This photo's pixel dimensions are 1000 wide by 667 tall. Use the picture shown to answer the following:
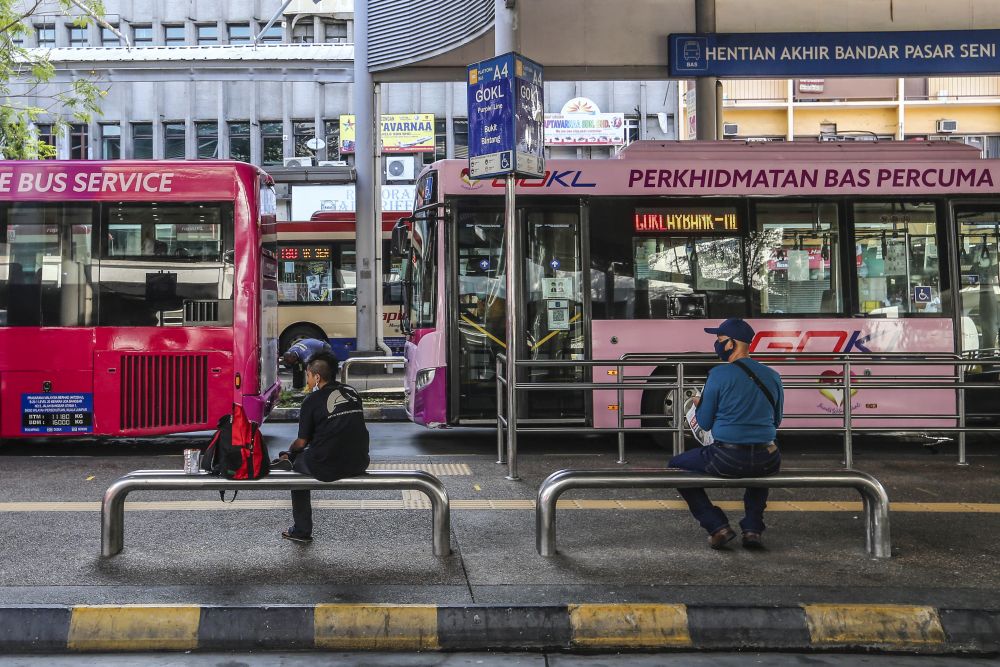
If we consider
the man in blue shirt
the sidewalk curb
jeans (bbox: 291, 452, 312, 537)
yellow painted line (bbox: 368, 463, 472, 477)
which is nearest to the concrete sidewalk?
jeans (bbox: 291, 452, 312, 537)

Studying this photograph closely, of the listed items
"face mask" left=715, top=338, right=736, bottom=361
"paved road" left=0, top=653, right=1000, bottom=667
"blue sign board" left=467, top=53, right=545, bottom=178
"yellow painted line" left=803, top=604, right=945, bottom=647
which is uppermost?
"blue sign board" left=467, top=53, right=545, bottom=178

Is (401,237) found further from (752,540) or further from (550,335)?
(752,540)

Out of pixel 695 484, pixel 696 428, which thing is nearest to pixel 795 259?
pixel 696 428

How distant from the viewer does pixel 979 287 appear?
1134 cm

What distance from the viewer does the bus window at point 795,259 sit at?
11211 millimetres

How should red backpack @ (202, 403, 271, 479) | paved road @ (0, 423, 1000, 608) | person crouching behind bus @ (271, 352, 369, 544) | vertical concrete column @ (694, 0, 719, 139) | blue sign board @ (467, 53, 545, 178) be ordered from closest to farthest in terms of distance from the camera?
paved road @ (0, 423, 1000, 608) → red backpack @ (202, 403, 271, 479) → person crouching behind bus @ (271, 352, 369, 544) → blue sign board @ (467, 53, 545, 178) → vertical concrete column @ (694, 0, 719, 139)

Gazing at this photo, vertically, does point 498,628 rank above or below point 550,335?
below

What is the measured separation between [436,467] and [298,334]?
43.5ft

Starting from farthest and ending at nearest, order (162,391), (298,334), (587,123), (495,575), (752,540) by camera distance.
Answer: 1. (587,123)
2. (298,334)
3. (162,391)
4. (752,540)
5. (495,575)

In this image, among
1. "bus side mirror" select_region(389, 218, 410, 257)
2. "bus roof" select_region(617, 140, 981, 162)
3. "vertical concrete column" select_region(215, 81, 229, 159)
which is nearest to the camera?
"bus roof" select_region(617, 140, 981, 162)

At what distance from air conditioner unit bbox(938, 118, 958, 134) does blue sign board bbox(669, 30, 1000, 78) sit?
856 cm

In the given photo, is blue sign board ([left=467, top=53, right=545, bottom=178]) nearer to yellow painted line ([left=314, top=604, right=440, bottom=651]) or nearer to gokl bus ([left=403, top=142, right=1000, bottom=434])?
gokl bus ([left=403, top=142, right=1000, bottom=434])

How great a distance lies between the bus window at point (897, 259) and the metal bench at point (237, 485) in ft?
21.7

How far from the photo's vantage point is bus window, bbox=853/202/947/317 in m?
11.2
